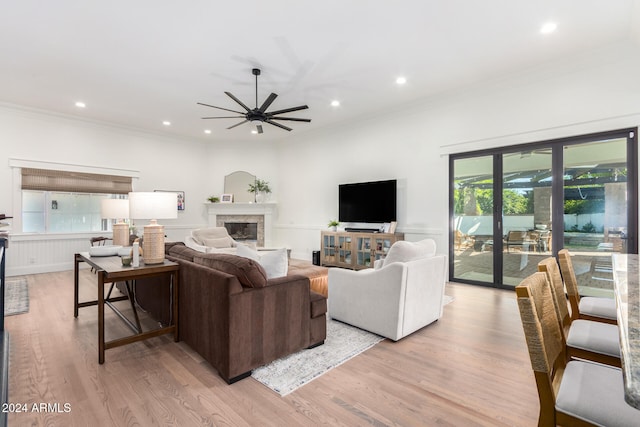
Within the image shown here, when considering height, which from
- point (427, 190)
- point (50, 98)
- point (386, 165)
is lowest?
point (427, 190)

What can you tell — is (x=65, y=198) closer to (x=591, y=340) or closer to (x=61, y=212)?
(x=61, y=212)

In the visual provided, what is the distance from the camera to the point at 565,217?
4.12 metres

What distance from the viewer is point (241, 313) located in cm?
212

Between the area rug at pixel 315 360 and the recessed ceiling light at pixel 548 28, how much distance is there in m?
3.60

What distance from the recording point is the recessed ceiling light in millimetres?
3234

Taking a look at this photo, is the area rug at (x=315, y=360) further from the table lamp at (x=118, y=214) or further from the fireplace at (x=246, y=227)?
the fireplace at (x=246, y=227)

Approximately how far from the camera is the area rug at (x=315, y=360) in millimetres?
2123

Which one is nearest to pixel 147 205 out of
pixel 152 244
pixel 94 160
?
pixel 152 244

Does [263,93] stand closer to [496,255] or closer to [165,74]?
[165,74]

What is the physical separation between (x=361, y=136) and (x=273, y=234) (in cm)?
350

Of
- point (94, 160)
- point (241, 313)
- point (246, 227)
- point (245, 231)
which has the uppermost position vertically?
point (94, 160)

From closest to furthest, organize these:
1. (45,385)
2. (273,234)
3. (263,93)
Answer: (45,385) → (263,93) → (273,234)

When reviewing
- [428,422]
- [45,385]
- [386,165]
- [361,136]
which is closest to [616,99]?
[386,165]

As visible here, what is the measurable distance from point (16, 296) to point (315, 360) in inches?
172
